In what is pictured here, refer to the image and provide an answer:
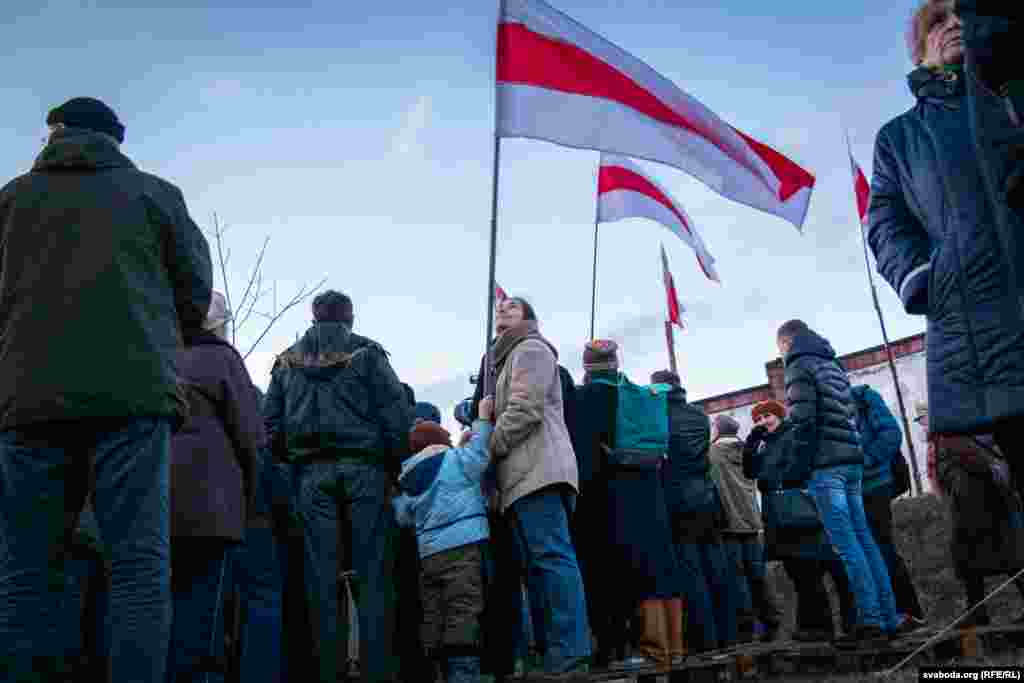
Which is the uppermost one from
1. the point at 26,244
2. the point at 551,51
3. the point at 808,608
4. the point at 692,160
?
the point at 551,51

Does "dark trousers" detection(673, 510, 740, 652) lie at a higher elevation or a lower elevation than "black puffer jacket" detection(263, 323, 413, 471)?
lower

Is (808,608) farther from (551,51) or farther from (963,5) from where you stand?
(963,5)

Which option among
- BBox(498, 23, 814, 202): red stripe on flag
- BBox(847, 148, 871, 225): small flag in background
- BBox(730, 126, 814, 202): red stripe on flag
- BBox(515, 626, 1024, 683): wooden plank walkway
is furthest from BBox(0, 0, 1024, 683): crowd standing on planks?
BBox(847, 148, 871, 225): small flag in background

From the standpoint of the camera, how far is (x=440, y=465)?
5020 mm

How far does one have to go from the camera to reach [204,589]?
4.04 meters

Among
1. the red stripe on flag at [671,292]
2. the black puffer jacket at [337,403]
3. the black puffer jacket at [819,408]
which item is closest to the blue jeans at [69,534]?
the black puffer jacket at [337,403]

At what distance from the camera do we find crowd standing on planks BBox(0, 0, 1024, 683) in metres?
2.65

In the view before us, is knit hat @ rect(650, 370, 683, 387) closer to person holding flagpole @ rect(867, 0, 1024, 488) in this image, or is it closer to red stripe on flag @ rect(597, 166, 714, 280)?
red stripe on flag @ rect(597, 166, 714, 280)

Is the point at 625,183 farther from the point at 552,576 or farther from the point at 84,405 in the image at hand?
the point at 84,405

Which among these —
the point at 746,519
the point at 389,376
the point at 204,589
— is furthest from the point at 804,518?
the point at 204,589

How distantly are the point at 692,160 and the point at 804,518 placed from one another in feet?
7.50

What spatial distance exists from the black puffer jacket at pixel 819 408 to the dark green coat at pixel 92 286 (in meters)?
3.78

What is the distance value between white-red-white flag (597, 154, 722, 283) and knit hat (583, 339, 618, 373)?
2.86m

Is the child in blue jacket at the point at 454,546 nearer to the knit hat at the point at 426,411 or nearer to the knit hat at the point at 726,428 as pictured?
the knit hat at the point at 426,411
